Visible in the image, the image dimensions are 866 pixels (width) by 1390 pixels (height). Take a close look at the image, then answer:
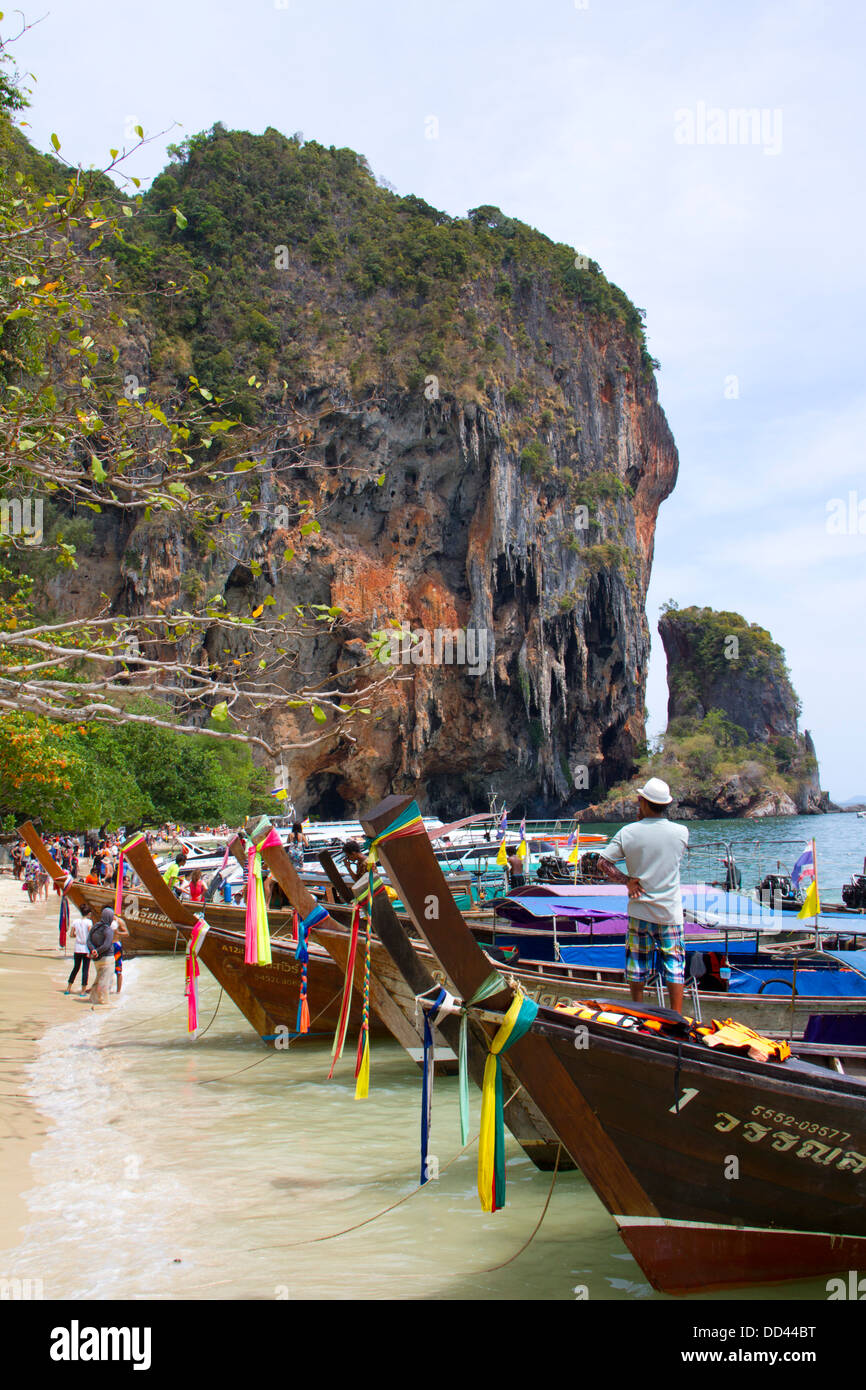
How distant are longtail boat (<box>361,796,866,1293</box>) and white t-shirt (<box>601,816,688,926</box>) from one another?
53.9 inches

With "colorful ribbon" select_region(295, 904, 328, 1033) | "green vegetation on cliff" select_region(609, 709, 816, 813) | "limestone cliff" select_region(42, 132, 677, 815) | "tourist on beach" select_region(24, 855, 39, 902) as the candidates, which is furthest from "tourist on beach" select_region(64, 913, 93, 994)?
"green vegetation on cliff" select_region(609, 709, 816, 813)

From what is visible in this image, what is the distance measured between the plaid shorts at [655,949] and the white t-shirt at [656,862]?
0.09m

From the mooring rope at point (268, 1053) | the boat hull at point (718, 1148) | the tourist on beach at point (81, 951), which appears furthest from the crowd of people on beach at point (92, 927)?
the boat hull at point (718, 1148)

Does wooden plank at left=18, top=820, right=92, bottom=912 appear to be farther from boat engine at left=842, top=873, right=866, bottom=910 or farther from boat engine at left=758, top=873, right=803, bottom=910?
boat engine at left=842, top=873, right=866, bottom=910

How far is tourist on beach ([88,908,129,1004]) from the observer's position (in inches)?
431

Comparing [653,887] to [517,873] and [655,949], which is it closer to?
[655,949]

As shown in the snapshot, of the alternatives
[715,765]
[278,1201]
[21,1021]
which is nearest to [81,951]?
[21,1021]

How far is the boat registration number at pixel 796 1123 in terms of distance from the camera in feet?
11.5

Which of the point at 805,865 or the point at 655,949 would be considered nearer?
the point at 655,949

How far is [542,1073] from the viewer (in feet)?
11.9

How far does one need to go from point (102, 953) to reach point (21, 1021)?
1375 millimetres

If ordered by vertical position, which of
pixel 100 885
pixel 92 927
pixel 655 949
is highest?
pixel 655 949

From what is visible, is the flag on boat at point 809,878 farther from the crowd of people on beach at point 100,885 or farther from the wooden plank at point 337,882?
the crowd of people on beach at point 100,885
